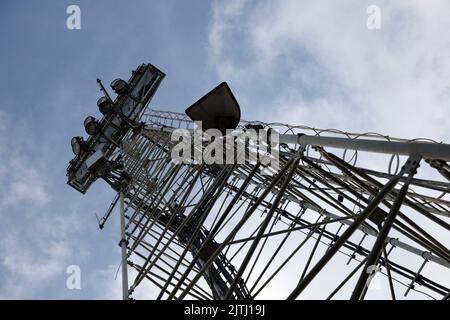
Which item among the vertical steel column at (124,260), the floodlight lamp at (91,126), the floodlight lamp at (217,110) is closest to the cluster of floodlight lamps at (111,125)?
the floodlight lamp at (91,126)

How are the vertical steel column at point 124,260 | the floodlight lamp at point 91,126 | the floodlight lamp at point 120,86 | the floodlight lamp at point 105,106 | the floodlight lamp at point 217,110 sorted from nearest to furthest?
1. the floodlight lamp at point 217,110
2. the vertical steel column at point 124,260
3. the floodlight lamp at point 105,106
4. the floodlight lamp at point 91,126
5. the floodlight lamp at point 120,86

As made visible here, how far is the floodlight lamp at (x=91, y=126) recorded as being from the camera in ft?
53.9

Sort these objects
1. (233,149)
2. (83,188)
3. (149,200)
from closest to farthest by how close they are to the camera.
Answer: (233,149) < (149,200) < (83,188)

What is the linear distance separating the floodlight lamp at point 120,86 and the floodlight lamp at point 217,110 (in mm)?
10226

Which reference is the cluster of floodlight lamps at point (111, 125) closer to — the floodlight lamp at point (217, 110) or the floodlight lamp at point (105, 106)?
the floodlight lamp at point (105, 106)

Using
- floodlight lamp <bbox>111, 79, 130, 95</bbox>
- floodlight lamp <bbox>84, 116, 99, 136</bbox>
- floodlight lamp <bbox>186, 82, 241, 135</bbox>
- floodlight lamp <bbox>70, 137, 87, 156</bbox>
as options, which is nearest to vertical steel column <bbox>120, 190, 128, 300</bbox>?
floodlight lamp <bbox>186, 82, 241, 135</bbox>

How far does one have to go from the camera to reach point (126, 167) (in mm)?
15477

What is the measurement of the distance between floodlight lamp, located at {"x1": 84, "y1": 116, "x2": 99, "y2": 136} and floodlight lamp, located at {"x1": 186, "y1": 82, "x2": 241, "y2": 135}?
10.2 metres

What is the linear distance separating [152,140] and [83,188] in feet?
13.4

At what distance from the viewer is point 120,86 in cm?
1664

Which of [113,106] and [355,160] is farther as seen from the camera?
[113,106]

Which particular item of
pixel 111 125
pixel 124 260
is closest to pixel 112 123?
pixel 111 125
